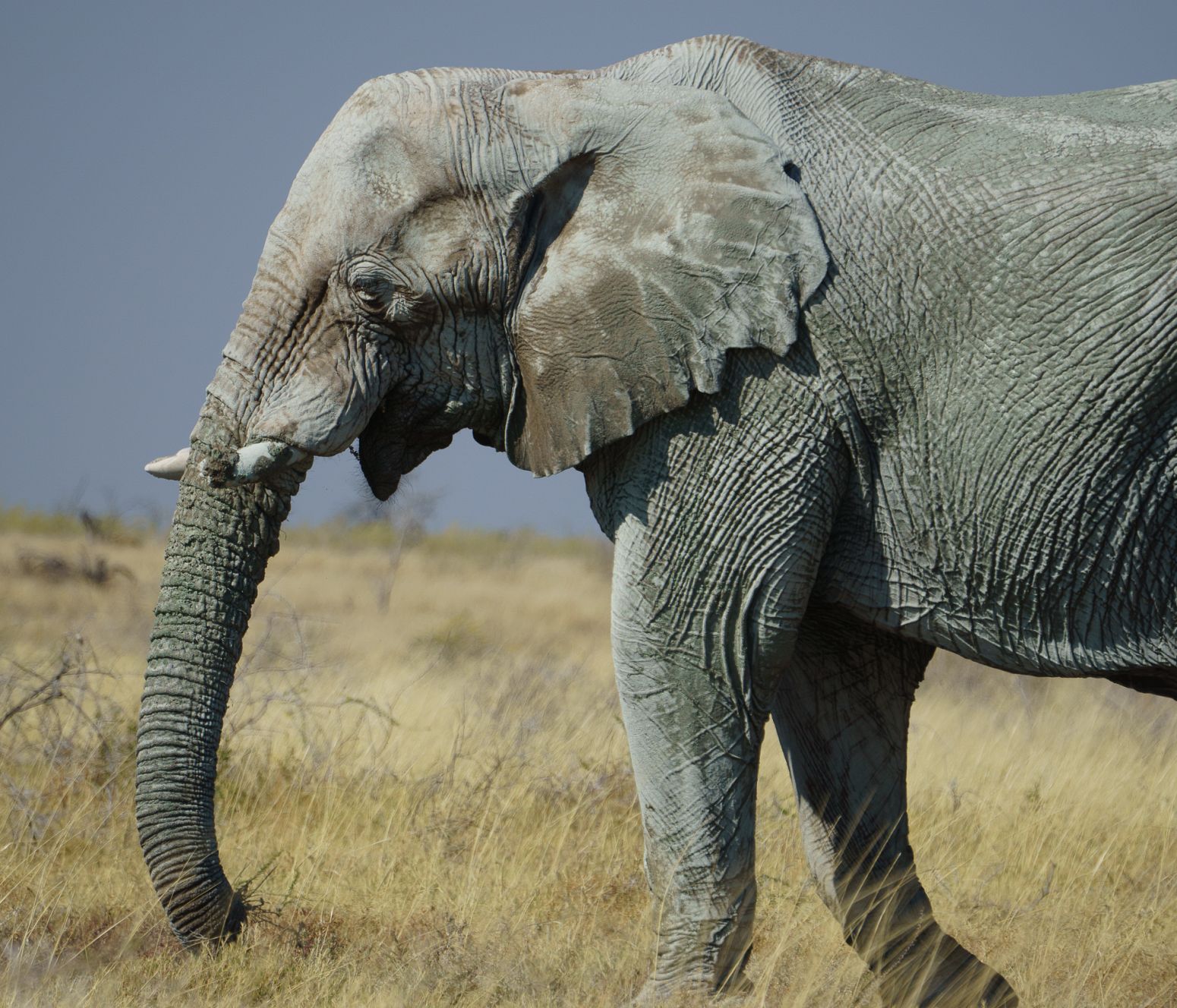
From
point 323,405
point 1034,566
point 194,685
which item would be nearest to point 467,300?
point 323,405

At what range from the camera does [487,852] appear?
18.0 ft

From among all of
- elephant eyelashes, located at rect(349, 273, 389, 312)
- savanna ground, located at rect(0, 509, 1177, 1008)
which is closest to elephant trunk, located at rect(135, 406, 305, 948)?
savanna ground, located at rect(0, 509, 1177, 1008)

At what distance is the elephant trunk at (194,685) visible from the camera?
3.70m

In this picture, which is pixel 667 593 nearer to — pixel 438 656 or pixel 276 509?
pixel 276 509

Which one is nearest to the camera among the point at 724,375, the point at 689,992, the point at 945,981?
the point at 724,375

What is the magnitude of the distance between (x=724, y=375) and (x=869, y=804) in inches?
63.6

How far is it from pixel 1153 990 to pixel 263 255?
365 cm

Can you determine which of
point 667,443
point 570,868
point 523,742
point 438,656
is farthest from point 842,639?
point 438,656

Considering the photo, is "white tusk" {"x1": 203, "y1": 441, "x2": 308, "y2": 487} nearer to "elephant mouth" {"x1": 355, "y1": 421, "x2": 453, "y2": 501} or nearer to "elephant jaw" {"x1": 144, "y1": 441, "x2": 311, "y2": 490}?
"elephant jaw" {"x1": 144, "y1": 441, "x2": 311, "y2": 490}

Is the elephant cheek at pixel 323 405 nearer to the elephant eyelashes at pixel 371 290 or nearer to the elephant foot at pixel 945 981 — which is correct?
the elephant eyelashes at pixel 371 290

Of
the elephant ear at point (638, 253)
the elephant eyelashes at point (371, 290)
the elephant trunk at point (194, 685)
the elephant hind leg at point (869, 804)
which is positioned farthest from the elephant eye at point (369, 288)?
the elephant hind leg at point (869, 804)

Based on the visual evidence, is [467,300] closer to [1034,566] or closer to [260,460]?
[260,460]

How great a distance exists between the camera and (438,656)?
1183 cm

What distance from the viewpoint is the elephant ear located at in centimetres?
332
